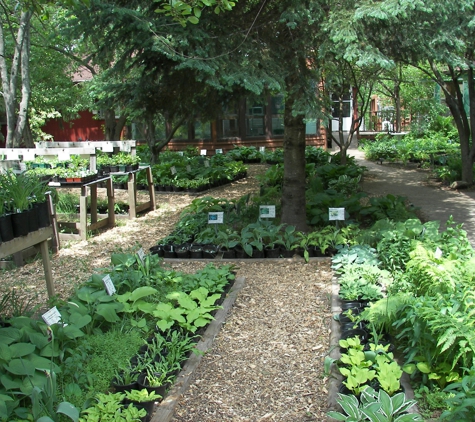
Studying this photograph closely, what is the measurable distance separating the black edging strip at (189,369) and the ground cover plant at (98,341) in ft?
0.21

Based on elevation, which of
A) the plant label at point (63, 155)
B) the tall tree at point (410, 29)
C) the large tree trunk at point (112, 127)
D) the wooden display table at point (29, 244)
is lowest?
the wooden display table at point (29, 244)

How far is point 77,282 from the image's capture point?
5449mm

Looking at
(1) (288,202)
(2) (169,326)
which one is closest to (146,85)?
(1) (288,202)

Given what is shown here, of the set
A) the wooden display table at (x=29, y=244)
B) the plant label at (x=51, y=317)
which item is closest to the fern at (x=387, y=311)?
the plant label at (x=51, y=317)

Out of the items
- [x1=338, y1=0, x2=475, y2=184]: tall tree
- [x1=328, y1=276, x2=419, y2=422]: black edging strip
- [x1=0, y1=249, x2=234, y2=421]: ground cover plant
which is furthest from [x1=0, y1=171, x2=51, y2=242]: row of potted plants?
[x1=338, y1=0, x2=475, y2=184]: tall tree

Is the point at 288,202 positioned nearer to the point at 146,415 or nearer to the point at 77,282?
the point at 77,282

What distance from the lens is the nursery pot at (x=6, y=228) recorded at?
3.89m

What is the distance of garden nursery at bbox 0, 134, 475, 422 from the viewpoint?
8.91 ft

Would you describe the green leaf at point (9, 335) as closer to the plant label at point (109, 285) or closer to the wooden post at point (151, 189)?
the plant label at point (109, 285)

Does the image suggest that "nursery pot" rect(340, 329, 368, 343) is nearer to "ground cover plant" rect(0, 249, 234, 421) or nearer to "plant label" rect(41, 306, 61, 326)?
"ground cover plant" rect(0, 249, 234, 421)

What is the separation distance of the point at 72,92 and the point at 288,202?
974cm

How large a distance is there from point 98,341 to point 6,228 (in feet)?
3.95

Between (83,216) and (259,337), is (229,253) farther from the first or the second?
(83,216)

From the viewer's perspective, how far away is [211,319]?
3998mm
